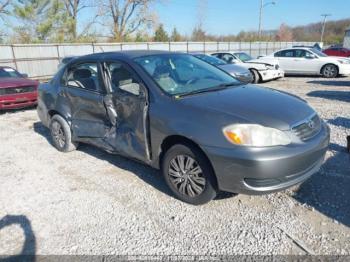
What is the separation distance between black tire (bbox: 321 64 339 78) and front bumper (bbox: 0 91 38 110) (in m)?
12.5

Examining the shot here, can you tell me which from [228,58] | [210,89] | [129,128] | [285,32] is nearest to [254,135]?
[210,89]

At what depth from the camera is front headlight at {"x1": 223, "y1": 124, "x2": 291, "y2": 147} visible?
9.09ft

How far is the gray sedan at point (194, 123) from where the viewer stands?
280 centimetres

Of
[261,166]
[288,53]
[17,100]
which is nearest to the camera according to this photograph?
[261,166]

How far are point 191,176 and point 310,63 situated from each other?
1338 cm

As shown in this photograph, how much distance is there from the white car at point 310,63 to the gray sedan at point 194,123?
11810 millimetres

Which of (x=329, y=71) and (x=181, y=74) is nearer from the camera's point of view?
(x=181, y=74)

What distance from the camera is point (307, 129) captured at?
9.97 feet

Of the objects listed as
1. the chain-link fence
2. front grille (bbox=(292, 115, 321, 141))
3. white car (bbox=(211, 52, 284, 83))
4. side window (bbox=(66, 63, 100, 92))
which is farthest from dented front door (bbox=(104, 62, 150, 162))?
the chain-link fence

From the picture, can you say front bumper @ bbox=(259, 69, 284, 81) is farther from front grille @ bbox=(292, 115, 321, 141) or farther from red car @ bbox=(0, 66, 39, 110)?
front grille @ bbox=(292, 115, 321, 141)

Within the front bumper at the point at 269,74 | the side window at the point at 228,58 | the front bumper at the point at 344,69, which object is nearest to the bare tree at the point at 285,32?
the front bumper at the point at 344,69

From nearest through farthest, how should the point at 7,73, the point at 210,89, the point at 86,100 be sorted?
the point at 210,89 → the point at 86,100 → the point at 7,73

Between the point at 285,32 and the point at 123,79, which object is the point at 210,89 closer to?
the point at 123,79

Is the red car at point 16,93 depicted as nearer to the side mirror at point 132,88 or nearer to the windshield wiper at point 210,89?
the side mirror at point 132,88
